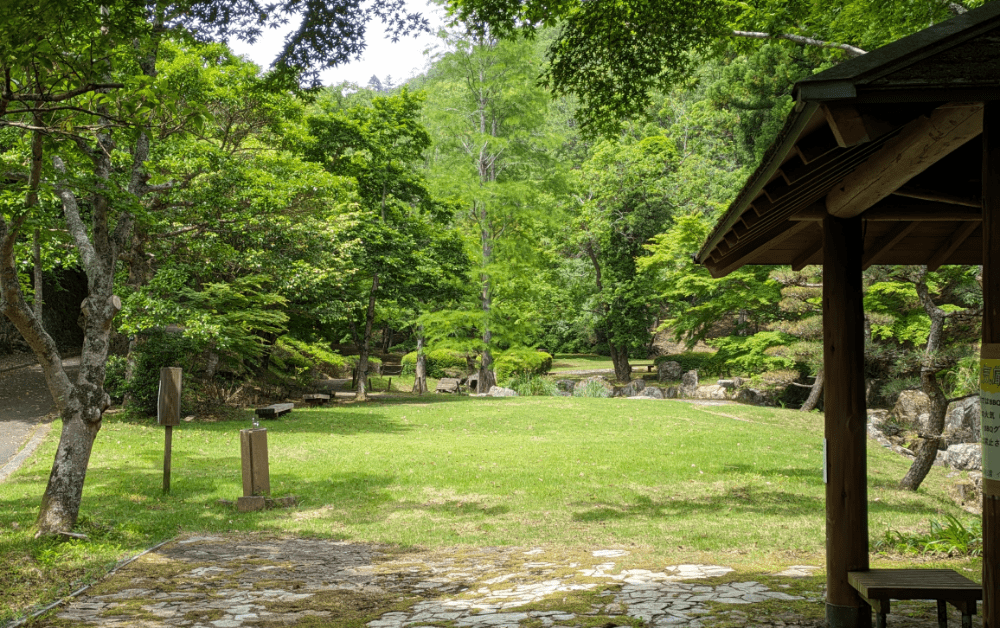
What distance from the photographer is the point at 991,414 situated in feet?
9.76

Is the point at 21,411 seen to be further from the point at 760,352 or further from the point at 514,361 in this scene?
the point at 760,352

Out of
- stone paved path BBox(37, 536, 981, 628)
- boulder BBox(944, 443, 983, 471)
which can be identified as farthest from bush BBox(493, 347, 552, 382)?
stone paved path BBox(37, 536, 981, 628)

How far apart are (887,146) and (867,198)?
0.47 meters

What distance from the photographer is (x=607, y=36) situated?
9406 mm

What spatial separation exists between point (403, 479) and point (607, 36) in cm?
675

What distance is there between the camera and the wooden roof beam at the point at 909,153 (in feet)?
10.3

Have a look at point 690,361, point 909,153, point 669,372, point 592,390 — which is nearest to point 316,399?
point 592,390

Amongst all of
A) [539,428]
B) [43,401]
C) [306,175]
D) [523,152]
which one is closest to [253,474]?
[539,428]

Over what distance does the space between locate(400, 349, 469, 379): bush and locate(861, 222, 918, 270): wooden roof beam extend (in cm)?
2607

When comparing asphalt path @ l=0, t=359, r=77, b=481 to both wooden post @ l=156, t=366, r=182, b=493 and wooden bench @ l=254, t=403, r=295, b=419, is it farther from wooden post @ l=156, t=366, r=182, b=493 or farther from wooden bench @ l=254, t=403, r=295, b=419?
wooden bench @ l=254, t=403, r=295, b=419

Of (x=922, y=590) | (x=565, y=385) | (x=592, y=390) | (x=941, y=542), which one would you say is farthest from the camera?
(x=565, y=385)

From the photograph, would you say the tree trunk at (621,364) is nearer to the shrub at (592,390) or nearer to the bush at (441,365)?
the shrub at (592,390)

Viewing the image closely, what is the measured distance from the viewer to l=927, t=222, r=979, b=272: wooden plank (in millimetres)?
5616

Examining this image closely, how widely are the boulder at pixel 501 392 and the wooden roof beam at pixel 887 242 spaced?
20689mm
